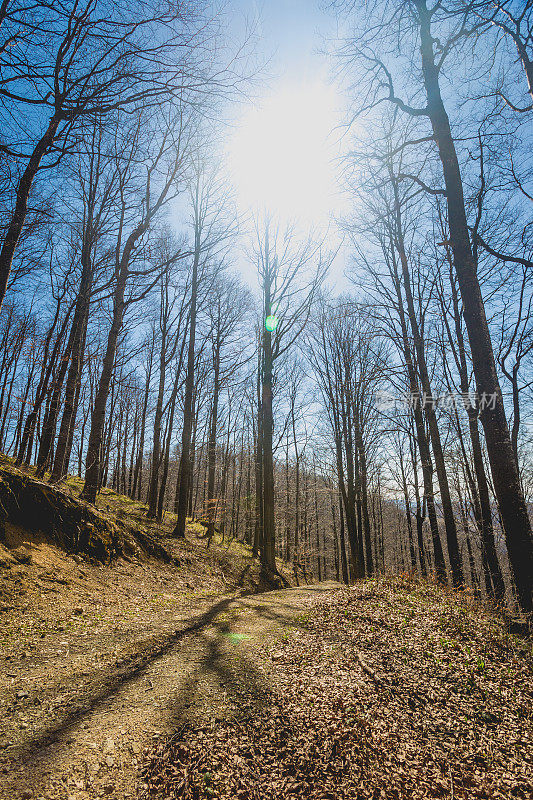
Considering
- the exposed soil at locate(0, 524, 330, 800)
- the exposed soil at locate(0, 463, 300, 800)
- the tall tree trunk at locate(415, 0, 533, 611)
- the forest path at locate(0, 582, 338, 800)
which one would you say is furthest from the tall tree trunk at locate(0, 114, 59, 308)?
the tall tree trunk at locate(415, 0, 533, 611)

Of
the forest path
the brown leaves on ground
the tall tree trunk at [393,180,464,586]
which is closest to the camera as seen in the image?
the forest path

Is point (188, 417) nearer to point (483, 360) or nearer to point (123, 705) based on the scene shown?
point (483, 360)

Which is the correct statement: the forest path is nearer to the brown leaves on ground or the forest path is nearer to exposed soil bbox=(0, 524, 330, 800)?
exposed soil bbox=(0, 524, 330, 800)

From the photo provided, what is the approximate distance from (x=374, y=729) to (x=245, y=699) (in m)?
1.21

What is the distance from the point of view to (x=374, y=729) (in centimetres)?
297

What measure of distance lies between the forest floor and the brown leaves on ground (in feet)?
0.04

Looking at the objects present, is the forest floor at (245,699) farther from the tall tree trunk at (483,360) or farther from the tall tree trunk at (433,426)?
the tall tree trunk at (433,426)

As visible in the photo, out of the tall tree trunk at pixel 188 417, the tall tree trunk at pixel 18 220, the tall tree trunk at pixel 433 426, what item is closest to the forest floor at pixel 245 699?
the tall tree trunk at pixel 433 426

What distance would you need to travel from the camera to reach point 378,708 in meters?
3.25

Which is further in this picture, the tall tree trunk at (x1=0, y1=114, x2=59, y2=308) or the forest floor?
the tall tree trunk at (x1=0, y1=114, x2=59, y2=308)

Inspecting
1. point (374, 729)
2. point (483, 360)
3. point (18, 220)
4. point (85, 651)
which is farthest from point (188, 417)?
point (374, 729)

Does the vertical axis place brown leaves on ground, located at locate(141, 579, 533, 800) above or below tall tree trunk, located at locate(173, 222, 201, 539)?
below

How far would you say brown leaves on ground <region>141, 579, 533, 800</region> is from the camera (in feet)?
7.94

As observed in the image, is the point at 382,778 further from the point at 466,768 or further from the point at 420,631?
the point at 420,631
